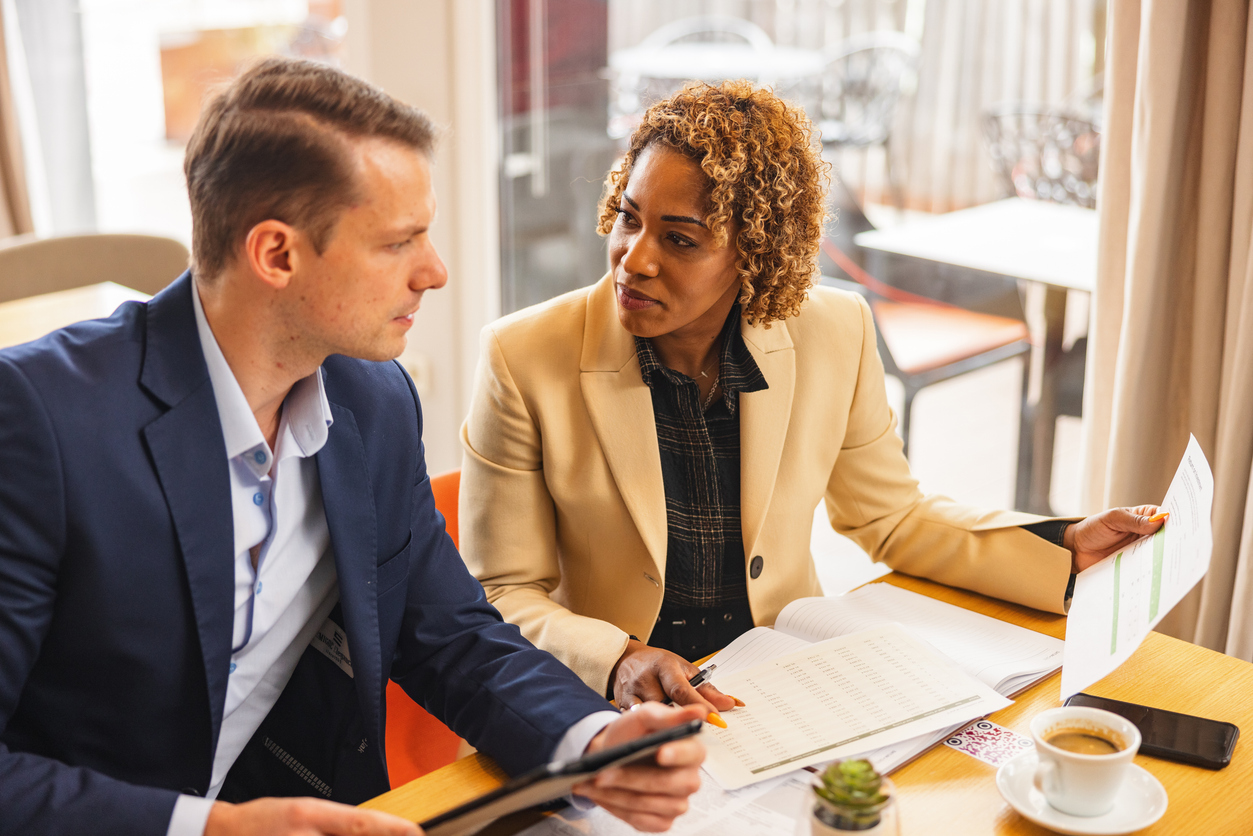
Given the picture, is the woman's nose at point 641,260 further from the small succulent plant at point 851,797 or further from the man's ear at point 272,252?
the small succulent plant at point 851,797

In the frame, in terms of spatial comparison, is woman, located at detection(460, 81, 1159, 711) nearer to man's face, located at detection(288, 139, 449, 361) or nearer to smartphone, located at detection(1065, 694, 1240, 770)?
smartphone, located at detection(1065, 694, 1240, 770)

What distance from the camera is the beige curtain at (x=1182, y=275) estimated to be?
5.95 feet

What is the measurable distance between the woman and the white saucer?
41 cm

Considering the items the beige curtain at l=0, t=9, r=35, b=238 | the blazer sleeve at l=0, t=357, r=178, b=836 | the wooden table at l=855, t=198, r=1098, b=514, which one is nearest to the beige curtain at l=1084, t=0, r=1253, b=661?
the wooden table at l=855, t=198, r=1098, b=514

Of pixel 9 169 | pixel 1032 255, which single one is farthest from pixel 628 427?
pixel 9 169

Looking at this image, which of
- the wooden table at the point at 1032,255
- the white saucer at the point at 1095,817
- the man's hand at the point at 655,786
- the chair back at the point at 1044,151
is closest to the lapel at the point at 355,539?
the man's hand at the point at 655,786

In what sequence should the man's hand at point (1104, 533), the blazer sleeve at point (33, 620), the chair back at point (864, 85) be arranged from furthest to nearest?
the chair back at point (864, 85) → the man's hand at point (1104, 533) → the blazer sleeve at point (33, 620)

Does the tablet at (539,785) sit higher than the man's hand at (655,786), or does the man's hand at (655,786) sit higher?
the tablet at (539,785)

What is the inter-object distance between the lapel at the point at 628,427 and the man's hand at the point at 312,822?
0.68 meters

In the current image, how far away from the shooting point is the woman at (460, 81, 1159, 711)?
151 centimetres

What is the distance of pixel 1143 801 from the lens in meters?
1.00

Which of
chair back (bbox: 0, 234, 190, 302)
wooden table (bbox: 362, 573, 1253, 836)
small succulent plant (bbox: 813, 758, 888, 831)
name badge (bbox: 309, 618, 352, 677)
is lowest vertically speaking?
wooden table (bbox: 362, 573, 1253, 836)

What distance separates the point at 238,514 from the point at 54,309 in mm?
1734

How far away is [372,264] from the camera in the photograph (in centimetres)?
109
